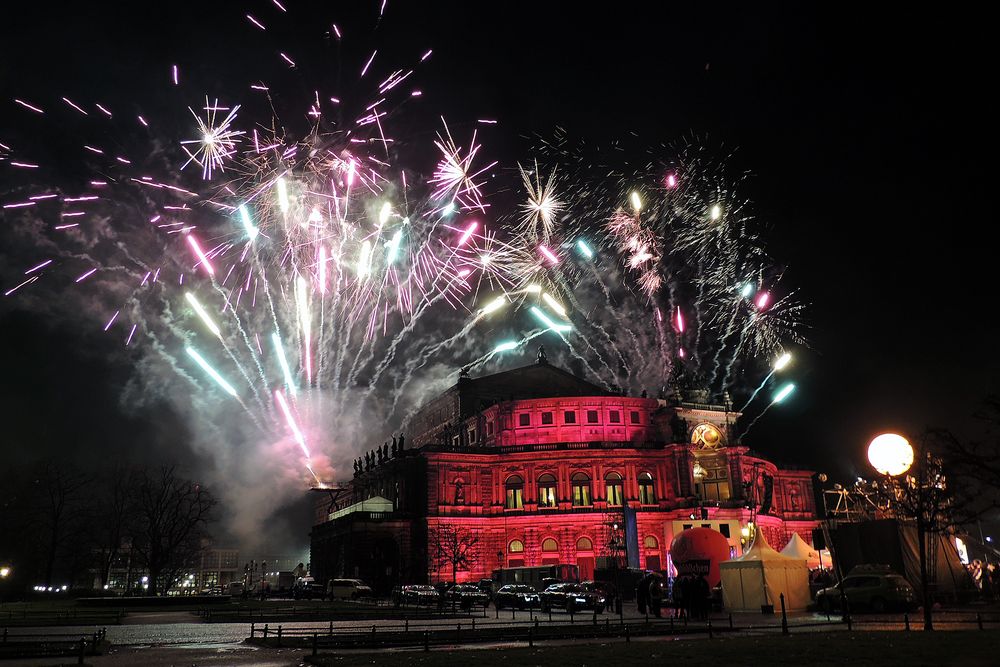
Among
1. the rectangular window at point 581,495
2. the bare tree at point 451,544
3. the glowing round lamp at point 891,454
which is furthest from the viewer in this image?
the rectangular window at point 581,495

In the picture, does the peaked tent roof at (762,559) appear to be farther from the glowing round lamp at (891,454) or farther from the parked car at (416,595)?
the parked car at (416,595)

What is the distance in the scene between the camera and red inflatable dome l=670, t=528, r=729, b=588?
1729 inches

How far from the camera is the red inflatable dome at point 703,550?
43.9m

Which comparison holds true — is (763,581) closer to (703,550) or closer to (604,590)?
(703,550)

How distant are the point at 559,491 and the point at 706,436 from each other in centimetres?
1866

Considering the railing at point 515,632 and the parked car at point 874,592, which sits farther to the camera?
the parked car at point 874,592

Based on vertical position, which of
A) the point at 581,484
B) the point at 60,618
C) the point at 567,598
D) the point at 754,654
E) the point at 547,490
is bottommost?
the point at 567,598

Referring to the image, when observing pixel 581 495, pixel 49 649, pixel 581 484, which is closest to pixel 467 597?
pixel 49 649

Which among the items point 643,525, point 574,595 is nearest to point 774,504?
point 643,525

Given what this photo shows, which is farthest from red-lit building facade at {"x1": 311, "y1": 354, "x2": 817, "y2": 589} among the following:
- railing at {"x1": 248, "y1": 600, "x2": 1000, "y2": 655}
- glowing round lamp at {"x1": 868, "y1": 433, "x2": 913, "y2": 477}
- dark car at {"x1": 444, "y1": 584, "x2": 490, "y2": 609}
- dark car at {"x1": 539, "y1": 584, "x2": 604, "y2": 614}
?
glowing round lamp at {"x1": 868, "y1": 433, "x2": 913, "y2": 477}

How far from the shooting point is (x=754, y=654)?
1706 cm

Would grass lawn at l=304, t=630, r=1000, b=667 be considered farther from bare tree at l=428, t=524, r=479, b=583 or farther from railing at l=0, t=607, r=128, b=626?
bare tree at l=428, t=524, r=479, b=583

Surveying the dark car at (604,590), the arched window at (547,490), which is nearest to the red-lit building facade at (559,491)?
the arched window at (547,490)

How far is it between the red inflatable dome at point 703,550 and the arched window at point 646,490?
32615 millimetres
